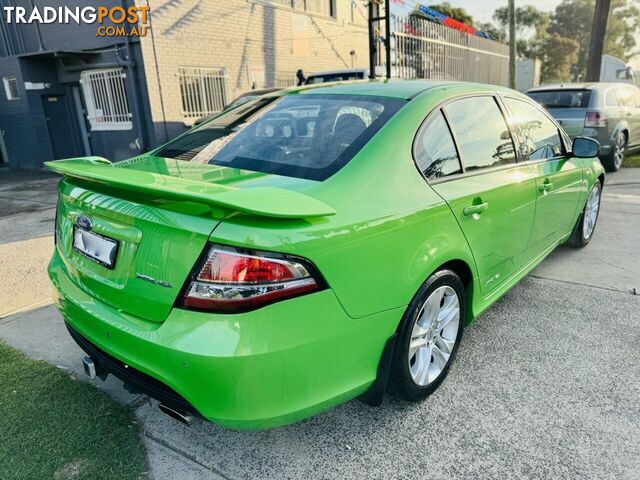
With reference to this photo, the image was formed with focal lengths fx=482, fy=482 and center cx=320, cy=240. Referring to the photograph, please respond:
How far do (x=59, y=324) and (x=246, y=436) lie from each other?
198 cm

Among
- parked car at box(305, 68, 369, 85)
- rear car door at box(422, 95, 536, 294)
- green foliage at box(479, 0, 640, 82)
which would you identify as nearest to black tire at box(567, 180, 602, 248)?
rear car door at box(422, 95, 536, 294)

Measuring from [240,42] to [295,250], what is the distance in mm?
11835

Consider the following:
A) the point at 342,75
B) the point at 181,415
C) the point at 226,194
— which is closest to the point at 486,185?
the point at 226,194

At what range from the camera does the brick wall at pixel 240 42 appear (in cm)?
1054

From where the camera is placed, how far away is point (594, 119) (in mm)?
8484

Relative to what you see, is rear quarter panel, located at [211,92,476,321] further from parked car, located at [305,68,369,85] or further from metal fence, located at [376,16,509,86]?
metal fence, located at [376,16,509,86]

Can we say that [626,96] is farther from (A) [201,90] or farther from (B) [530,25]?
(B) [530,25]

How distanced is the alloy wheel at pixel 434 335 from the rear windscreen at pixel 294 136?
33.6 inches

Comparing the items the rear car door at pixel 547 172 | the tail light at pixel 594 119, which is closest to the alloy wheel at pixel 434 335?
the rear car door at pixel 547 172

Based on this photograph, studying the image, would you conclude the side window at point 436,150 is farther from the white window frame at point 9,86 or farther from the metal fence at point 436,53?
the white window frame at point 9,86

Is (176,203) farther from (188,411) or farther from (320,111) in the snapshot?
(320,111)

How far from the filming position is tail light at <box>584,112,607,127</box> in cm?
848

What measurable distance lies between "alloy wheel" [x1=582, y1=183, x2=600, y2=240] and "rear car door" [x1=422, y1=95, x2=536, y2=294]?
1827 mm

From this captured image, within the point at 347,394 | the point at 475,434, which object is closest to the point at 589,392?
the point at 475,434
